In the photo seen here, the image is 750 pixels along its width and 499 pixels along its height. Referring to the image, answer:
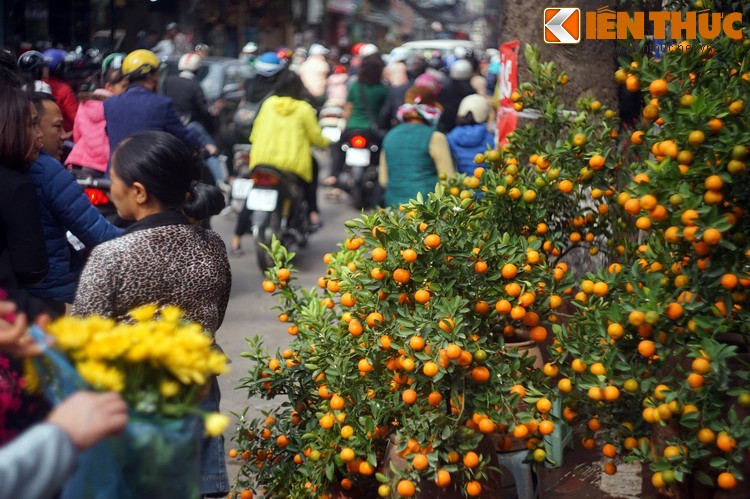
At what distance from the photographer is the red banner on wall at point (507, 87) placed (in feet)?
18.0

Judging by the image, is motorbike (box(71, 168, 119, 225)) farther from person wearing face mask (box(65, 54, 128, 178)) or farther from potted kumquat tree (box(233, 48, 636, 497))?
potted kumquat tree (box(233, 48, 636, 497))

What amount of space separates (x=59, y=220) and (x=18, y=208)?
72 cm

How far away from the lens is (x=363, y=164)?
11.9m

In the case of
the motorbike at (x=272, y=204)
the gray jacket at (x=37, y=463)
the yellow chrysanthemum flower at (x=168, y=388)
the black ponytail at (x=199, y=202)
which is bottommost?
the motorbike at (x=272, y=204)

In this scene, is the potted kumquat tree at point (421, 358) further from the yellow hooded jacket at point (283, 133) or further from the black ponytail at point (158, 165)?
the yellow hooded jacket at point (283, 133)

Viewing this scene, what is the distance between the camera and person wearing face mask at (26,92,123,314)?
426 centimetres

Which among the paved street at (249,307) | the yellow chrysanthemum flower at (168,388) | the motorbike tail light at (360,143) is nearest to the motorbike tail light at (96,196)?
the paved street at (249,307)

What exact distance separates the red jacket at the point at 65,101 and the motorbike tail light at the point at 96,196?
5.52 ft

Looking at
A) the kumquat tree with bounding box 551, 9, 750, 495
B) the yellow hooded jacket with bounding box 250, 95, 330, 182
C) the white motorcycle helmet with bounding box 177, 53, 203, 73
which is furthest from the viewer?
the white motorcycle helmet with bounding box 177, 53, 203, 73

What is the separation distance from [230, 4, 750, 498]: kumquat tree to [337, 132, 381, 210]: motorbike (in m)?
7.83

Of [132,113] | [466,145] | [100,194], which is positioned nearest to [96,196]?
[100,194]

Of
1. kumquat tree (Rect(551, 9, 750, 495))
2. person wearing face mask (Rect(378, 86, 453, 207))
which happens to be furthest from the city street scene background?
person wearing face mask (Rect(378, 86, 453, 207))

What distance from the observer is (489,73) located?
20375mm

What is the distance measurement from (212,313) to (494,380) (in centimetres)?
98
